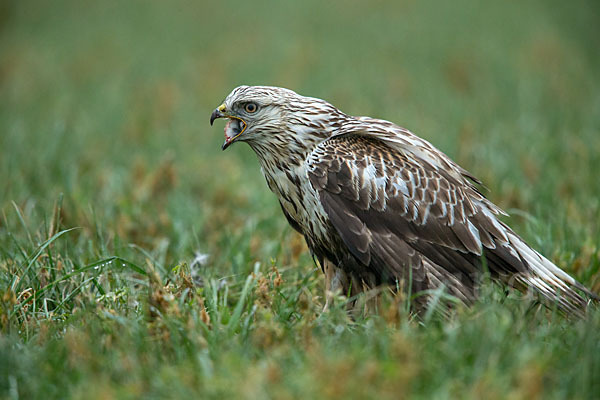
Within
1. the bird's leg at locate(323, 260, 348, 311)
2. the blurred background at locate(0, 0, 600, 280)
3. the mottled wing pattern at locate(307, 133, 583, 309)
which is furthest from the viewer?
the blurred background at locate(0, 0, 600, 280)

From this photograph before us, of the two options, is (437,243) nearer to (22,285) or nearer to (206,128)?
(22,285)

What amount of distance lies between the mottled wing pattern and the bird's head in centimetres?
27

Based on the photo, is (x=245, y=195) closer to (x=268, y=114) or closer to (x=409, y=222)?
(x=268, y=114)

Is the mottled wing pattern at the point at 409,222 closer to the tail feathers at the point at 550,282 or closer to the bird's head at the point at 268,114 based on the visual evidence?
the tail feathers at the point at 550,282

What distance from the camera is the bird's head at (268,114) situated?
13.3ft

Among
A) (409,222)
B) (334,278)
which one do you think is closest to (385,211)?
(409,222)

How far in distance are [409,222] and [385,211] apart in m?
0.16

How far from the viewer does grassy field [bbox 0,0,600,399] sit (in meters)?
2.68

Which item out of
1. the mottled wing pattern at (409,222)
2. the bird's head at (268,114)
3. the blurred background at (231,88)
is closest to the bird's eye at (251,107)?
the bird's head at (268,114)

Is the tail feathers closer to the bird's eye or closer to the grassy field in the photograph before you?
the grassy field

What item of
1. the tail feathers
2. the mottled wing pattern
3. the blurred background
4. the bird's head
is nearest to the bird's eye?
the bird's head

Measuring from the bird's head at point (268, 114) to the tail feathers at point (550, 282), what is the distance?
4.73ft

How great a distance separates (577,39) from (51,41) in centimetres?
1081

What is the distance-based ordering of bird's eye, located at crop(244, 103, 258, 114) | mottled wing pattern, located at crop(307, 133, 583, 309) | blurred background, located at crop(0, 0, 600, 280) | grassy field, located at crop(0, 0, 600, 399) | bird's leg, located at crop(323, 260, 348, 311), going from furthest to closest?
1. blurred background, located at crop(0, 0, 600, 280)
2. bird's eye, located at crop(244, 103, 258, 114)
3. bird's leg, located at crop(323, 260, 348, 311)
4. mottled wing pattern, located at crop(307, 133, 583, 309)
5. grassy field, located at crop(0, 0, 600, 399)
